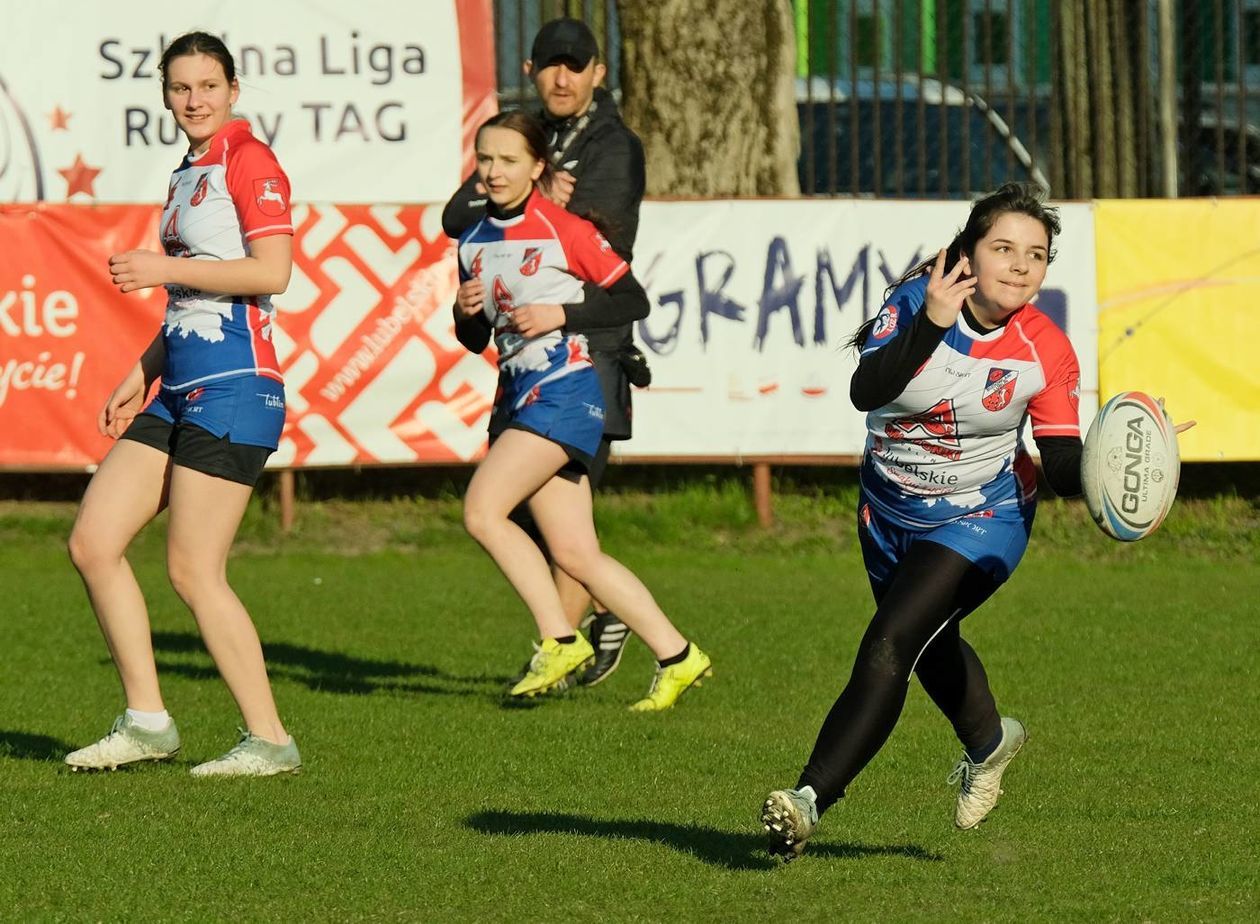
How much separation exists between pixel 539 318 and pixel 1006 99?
6.82m

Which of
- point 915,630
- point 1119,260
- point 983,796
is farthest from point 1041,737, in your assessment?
point 1119,260

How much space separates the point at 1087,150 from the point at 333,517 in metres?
5.09

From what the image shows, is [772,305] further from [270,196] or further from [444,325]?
[270,196]

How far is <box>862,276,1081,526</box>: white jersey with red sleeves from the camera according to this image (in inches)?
191

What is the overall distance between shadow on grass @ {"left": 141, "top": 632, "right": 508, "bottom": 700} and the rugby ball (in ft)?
11.0

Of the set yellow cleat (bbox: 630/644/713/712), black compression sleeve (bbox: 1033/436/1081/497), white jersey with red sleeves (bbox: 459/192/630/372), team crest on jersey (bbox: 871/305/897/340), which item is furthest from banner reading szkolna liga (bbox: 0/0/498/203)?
black compression sleeve (bbox: 1033/436/1081/497)

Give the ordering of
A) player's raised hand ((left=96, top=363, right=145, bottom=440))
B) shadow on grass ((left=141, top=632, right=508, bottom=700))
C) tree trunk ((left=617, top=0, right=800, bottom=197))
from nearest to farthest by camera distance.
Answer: player's raised hand ((left=96, top=363, right=145, bottom=440)) → shadow on grass ((left=141, top=632, right=508, bottom=700)) → tree trunk ((left=617, top=0, right=800, bottom=197))

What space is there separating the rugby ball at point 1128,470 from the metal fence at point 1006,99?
776 cm

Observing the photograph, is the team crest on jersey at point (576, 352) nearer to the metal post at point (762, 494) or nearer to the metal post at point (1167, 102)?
the metal post at point (762, 494)

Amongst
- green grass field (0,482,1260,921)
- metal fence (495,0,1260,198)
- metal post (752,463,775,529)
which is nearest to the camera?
green grass field (0,482,1260,921)

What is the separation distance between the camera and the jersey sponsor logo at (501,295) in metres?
7.12

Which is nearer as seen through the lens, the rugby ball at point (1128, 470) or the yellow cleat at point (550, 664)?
the rugby ball at point (1128, 470)

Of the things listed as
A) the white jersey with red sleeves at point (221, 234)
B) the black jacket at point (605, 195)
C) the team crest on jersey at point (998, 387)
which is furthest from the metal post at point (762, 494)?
the team crest on jersey at point (998, 387)

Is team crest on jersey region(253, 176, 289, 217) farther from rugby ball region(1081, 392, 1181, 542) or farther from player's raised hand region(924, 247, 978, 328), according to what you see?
rugby ball region(1081, 392, 1181, 542)
